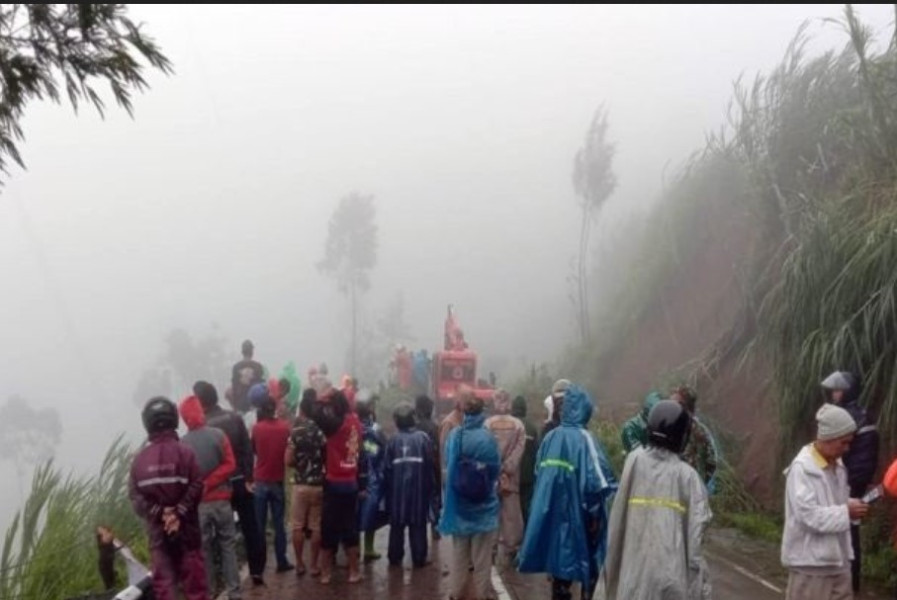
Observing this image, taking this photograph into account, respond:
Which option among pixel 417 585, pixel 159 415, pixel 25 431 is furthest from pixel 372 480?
pixel 25 431

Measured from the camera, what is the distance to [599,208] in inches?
1772

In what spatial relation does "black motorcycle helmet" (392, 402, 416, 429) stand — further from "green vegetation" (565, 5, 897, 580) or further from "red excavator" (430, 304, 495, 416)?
"red excavator" (430, 304, 495, 416)

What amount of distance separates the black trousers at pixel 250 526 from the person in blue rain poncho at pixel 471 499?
199 centimetres

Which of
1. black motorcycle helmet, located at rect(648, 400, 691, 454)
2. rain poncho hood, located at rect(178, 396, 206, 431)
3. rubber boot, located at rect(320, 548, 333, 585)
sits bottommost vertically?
rubber boot, located at rect(320, 548, 333, 585)

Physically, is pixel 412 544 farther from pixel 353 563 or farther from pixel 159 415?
pixel 159 415

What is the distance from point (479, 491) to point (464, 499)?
163 millimetres

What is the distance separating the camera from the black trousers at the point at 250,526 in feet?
34.0

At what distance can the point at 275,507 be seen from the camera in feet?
37.7

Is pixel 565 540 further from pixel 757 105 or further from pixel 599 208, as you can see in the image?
pixel 599 208

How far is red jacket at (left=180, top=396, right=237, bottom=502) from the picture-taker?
30.4 feet

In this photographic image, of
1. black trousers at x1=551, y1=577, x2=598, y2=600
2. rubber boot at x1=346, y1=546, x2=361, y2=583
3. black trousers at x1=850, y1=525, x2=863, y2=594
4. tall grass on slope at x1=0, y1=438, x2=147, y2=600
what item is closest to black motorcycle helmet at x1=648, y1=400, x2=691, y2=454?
black trousers at x1=551, y1=577, x2=598, y2=600

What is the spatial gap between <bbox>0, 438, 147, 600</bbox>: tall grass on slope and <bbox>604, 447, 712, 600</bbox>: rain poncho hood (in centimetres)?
506

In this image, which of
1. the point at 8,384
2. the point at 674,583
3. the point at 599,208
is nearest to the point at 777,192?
the point at 674,583

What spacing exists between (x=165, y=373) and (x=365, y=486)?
67.3 m
